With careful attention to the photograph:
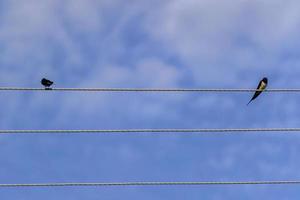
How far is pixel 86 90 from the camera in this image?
15367 millimetres

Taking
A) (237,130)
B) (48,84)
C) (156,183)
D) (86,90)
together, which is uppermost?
(48,84)

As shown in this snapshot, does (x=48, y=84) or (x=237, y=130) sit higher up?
(x=48, y=84)

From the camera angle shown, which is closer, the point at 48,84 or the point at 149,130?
the point at 149,130

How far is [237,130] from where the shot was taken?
1520 centimetres

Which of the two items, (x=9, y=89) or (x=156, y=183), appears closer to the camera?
(x=156, y=183)

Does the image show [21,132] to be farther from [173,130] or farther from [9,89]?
[173,130]

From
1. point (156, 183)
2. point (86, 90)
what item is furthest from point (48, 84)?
point (156, 183)

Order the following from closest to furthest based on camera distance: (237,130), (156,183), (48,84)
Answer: (156,183) < (237,130) < (48,84)

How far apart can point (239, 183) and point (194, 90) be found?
1.82m

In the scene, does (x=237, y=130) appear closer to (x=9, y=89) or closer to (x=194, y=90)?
(x=194, y=90)

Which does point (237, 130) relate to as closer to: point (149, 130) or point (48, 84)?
point (149, 130)

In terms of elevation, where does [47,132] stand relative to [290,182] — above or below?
above

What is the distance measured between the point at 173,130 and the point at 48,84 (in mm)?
7288

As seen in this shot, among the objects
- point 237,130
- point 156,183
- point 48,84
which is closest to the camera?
point 156,183
